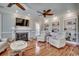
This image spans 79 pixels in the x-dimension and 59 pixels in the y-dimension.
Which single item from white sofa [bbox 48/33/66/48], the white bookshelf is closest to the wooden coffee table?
white sofa [bbox 48/33/66/48]

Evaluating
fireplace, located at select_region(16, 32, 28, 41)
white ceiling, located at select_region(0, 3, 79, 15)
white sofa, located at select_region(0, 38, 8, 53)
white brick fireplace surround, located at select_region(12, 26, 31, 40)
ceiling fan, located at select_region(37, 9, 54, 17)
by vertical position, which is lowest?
white sofa, located at select_region(0, 38, 8, 53)

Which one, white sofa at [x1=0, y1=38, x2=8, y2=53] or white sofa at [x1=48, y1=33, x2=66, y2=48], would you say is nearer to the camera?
white sofa at [x1=0, y1=38, x2=8, y2=53]

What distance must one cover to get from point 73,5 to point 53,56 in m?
1.22

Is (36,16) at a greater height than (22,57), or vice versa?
(36,16)

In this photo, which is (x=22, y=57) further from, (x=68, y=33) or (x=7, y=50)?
(x=68, y=33)

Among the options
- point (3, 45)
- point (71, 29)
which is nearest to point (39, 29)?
point (71, 29)

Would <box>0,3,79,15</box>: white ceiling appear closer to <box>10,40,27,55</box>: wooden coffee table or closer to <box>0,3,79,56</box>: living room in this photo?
<box>0,3,79,56</box>: living room

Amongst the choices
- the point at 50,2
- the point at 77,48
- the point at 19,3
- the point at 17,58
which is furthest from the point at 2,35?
the point at 77,48

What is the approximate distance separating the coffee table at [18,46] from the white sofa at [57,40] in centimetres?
61

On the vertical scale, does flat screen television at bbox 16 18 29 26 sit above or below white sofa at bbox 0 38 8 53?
above

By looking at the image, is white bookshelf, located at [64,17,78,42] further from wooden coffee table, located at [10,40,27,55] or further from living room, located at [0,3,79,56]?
wooden coffee table, located at [10,40,27,55]

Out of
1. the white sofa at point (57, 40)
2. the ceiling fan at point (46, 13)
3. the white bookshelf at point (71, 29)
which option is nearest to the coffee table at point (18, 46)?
the white sofa at point (57, 40)

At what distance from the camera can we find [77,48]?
2686 mm

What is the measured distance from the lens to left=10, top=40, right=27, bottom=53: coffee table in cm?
259
